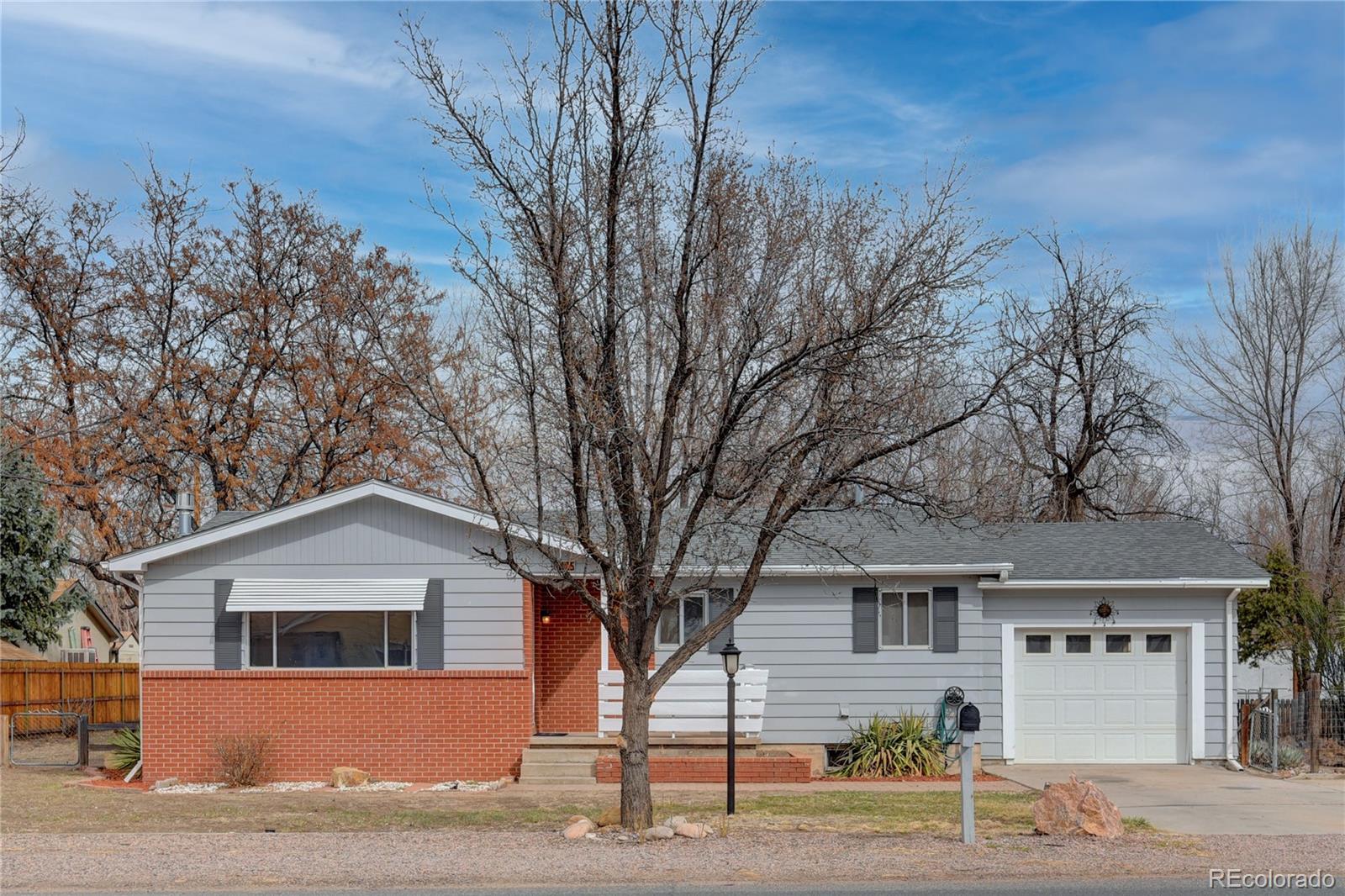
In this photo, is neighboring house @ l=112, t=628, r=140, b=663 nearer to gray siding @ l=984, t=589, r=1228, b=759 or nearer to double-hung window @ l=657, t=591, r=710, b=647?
double-hung window @ l=657, t=591, r=710, b=647

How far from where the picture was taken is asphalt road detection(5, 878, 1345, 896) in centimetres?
977

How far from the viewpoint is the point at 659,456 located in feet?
39.6

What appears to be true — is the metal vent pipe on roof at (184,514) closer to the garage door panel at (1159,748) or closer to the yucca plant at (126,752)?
the yucca plant at (126,752)

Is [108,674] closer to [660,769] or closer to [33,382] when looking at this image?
[33,382]

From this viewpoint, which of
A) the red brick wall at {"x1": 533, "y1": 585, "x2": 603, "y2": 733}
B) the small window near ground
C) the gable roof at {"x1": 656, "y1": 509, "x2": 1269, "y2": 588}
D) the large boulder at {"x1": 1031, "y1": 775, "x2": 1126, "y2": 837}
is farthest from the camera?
the red brick wall at {"x1": 533, "y1": 585, "x2": 603, "y2": 733}

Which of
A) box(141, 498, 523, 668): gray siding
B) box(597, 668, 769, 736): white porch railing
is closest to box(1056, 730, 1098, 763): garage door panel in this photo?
box(597, 668, 769, 736): white porch railing

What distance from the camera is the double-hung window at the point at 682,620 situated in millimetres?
19906

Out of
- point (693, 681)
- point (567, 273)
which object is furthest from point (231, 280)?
point (567, 273)

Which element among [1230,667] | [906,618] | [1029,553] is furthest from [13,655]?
[1230,667]

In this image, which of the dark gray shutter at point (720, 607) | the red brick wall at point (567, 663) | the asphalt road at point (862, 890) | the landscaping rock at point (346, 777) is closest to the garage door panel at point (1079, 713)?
the dark gray shutter at point (720, 607)

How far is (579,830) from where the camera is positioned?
1215cm

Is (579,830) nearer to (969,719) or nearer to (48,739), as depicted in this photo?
(969,719)

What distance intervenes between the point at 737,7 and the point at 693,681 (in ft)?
32.8

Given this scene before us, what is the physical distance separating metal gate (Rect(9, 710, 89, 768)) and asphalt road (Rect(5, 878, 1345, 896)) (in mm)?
11381
